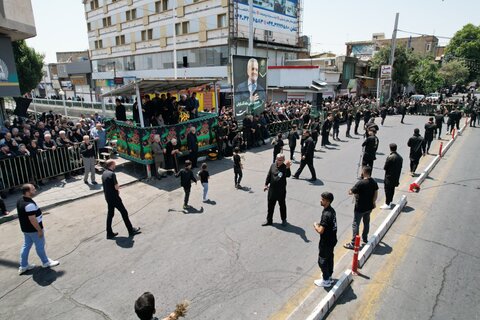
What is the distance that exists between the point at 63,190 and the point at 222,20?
2837 centimetres

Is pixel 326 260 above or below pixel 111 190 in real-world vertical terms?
below

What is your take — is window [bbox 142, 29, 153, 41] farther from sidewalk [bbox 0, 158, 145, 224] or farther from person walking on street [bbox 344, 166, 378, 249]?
person walking on street [bbox 344, 166, 378, 249]

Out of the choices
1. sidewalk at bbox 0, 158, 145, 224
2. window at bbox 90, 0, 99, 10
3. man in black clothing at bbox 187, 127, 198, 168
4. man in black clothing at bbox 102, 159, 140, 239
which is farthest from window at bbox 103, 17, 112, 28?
man in black clothing at bbox 102, 159, 140, 239

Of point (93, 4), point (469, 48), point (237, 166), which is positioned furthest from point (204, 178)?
point (469, 48)

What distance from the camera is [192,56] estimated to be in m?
36.7

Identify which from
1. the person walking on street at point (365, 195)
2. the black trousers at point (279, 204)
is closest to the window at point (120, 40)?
the black trousers at point (279, 204)

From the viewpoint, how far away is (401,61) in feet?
131

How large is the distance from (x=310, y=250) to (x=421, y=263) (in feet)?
6.39

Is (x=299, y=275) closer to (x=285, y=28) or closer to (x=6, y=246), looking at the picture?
(x=6, y=246)

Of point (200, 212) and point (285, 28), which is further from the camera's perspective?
point (285, 28)

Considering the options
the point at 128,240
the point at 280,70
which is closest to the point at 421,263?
the point at 128,240

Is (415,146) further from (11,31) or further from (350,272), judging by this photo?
(11,31)

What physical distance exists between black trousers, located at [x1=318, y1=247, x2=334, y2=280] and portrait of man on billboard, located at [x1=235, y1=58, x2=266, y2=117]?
1146 cm

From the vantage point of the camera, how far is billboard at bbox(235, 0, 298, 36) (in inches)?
1308
